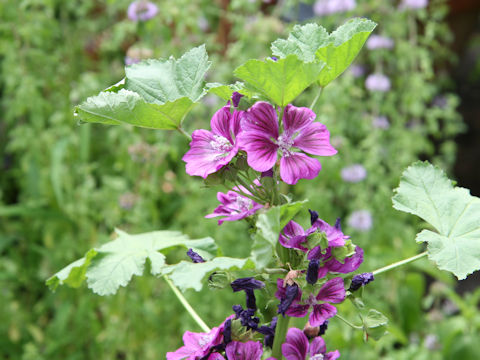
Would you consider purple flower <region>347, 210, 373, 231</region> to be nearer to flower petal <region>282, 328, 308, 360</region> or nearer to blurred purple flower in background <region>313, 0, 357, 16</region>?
Answer: blurred purple flower in background <region>313, 0, 357, 16</region>

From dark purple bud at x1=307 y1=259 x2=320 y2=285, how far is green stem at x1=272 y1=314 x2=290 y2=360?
9cm

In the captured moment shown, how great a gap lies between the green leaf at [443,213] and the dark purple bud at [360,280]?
75mm

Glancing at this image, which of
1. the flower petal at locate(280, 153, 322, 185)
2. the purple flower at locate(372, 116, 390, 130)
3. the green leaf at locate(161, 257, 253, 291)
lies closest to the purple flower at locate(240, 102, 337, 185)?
the flower petal at locate(280, 153, 322, 185)

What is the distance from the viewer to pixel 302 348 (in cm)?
68

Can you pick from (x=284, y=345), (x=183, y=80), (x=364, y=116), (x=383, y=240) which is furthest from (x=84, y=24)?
(x=284, y=345)

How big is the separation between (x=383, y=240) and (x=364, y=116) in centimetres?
58

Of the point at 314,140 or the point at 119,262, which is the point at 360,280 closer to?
the point at 314,140

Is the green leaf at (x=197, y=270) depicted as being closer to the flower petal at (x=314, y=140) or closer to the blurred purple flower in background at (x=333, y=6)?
the flower petal at (x=314, y=140)

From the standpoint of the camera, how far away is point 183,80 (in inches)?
28.6

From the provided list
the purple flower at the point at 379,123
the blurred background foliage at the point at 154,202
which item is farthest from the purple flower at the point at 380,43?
the purple flower at the point at 379,123

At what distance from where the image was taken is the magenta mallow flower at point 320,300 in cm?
63

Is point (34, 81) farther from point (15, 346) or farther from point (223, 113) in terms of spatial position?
point (223, 113)

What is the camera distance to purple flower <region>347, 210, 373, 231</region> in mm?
2240

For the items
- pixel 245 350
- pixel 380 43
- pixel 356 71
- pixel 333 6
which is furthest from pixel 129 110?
pixel 356 71
